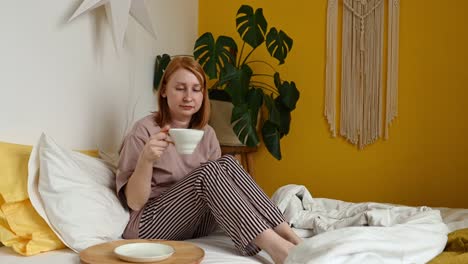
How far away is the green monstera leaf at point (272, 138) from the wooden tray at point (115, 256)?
164 centimetres

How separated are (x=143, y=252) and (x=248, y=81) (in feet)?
5.62

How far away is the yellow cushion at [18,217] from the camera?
1.45 m

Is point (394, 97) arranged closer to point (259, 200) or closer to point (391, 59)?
point (391, 59)

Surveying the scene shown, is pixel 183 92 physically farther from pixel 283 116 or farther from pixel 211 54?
pixel 283 116

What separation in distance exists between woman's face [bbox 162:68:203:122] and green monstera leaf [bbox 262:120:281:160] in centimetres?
118

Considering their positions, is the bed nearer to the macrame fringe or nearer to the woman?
the woman

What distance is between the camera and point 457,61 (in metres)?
2.98

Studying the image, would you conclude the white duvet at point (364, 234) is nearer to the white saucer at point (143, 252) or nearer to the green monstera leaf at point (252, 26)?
the white saucer at point (143, 252)

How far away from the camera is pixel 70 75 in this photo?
2035mm

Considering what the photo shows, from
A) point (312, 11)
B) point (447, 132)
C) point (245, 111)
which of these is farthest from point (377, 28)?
point (245, 111)

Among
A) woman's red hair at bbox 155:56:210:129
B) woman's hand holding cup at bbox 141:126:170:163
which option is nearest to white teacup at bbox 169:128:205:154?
woman's hand holding cup at bbox 141:126:170:163

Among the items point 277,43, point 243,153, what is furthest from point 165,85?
point 243,153

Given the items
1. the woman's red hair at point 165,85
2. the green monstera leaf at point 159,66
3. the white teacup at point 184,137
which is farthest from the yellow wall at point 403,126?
the white teacup at point 184,137

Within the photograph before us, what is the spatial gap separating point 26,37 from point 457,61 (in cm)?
233
